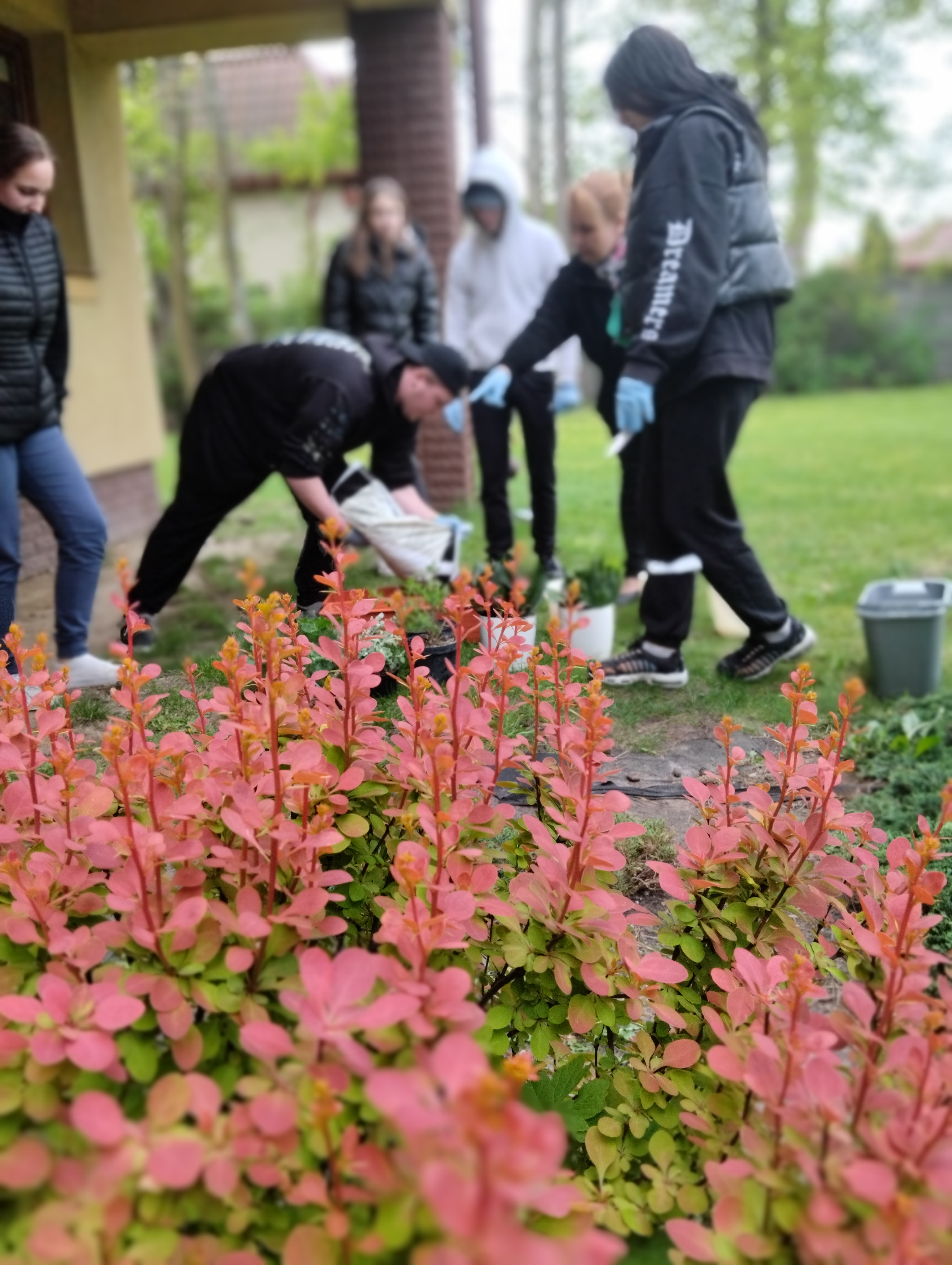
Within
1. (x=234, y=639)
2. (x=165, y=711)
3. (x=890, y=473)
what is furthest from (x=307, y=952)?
(x=890, y=473)

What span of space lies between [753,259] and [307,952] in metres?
2.61

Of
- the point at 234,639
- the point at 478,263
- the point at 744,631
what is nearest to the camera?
the point at 234,639

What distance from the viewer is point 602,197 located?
11.4 feet

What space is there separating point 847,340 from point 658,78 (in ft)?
57.9

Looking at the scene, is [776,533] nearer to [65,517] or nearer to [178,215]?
[65,517]

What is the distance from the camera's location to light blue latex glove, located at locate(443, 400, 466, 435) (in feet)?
12.4

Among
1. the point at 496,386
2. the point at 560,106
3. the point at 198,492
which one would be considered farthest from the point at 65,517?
the point at 560,106

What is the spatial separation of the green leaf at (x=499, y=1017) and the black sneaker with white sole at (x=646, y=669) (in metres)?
1.75

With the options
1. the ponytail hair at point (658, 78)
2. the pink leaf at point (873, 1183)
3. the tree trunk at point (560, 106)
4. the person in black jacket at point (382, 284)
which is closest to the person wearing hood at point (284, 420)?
the ponytail hair at point (658, 78)

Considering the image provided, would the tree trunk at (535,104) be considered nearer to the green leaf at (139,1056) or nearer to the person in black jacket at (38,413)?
the person in black jacket at (38,413)

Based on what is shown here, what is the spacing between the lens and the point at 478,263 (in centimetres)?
448

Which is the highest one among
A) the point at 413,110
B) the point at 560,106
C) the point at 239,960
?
the point at 560,106

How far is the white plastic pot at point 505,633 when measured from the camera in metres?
1.77

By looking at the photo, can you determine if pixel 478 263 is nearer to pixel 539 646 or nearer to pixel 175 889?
pixel 539 646
